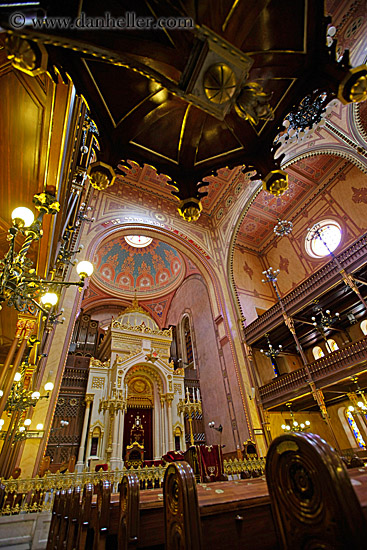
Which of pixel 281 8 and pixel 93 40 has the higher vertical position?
pixel 281 8

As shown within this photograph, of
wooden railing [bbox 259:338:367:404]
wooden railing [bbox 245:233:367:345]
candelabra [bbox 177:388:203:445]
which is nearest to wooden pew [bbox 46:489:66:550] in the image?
wooden railing [bbox 259:338:367:404]

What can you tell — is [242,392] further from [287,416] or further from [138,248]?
[138,248]

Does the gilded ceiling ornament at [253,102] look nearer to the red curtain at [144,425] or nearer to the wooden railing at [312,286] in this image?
the wooden railing at [312,286]

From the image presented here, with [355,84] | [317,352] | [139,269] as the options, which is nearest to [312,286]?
[317,352]

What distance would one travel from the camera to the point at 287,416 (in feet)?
38.3

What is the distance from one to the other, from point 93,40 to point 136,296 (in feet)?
54.7

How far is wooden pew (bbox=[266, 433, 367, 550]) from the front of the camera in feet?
2.10

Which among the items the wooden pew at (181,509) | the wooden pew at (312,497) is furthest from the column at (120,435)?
the wooden pew at (312,497)

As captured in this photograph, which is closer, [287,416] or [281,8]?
[281,8]

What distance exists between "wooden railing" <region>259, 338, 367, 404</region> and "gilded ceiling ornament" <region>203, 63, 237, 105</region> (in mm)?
8712

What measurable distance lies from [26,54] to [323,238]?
14.3 metres

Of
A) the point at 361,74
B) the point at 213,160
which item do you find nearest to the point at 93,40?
the point at 213,160

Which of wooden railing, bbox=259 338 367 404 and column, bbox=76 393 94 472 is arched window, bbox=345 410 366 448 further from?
column, bbox=76 393 94 472

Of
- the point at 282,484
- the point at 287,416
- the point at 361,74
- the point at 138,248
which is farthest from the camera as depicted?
the point at 138,248
